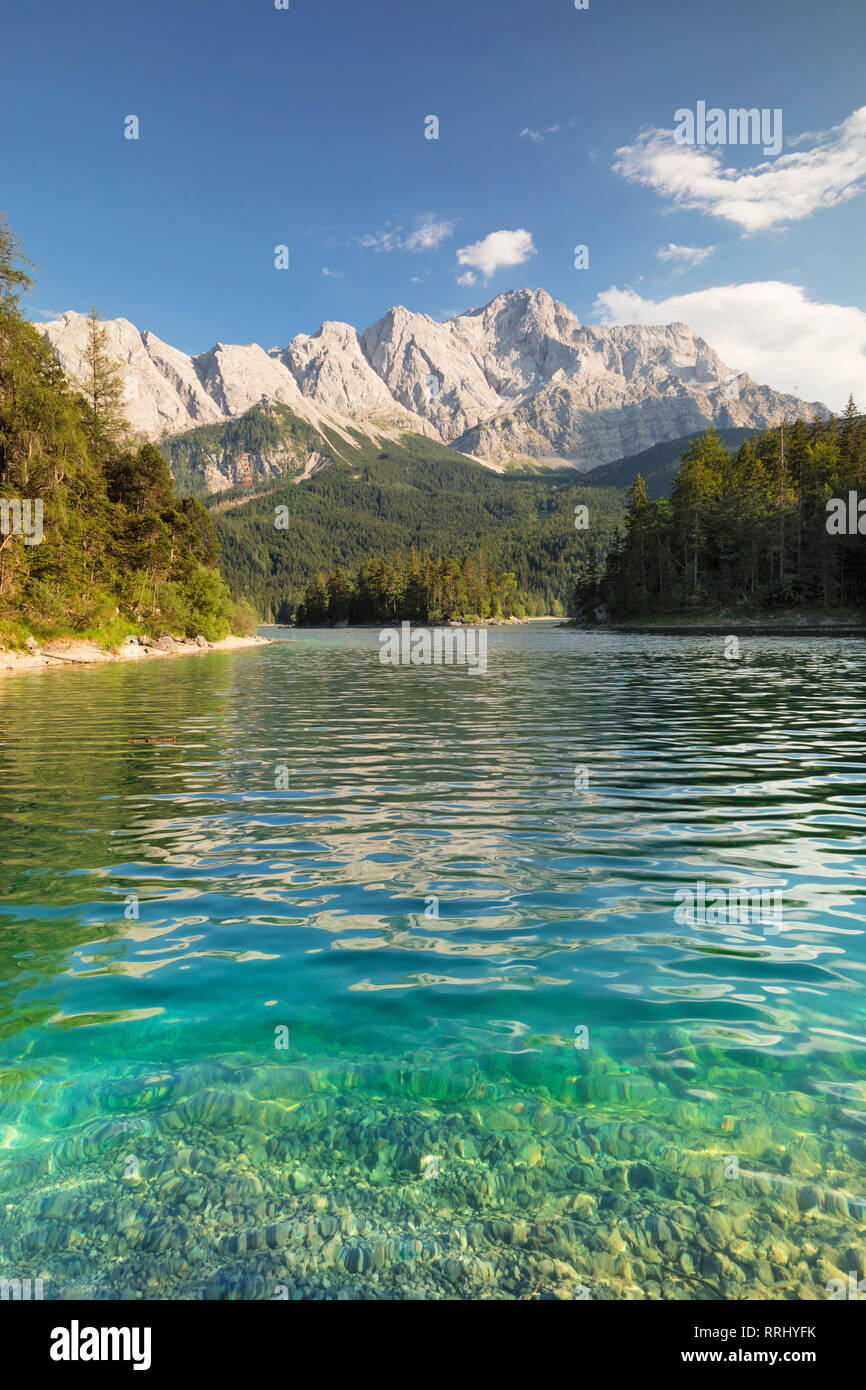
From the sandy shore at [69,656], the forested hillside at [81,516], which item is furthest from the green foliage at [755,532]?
the sandy shore at [69,656]

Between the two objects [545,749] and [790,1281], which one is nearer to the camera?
[790,1281]

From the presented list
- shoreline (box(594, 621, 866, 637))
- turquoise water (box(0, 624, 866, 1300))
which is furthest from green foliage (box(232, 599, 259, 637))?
turquoise water (box(0, 624, 866, 1300))

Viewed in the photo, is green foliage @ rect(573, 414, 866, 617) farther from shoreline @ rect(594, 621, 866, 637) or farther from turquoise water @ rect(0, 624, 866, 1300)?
turquoise water @ rect(0, 624, 866, 1300)

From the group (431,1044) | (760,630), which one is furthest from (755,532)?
(431,1044)

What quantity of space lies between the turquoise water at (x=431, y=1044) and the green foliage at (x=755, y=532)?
8942 centimetres

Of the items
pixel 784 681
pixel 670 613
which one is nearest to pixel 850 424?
pixel 670 613

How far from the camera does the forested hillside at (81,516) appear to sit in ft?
171

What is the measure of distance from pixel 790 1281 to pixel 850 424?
120 m

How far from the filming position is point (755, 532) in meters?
97.6

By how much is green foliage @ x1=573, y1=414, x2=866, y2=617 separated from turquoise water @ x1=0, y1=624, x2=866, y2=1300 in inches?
3520

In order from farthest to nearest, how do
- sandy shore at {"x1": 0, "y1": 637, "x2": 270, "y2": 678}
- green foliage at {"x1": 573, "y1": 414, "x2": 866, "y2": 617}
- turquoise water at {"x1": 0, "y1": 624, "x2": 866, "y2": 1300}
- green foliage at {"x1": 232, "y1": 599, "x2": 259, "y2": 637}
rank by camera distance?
green foliage at {"x1": 232, "y1": 599, "x2": 259, "y2": 637} < green foliage at {"x1": 573, "y1": 414, "x2": 866, "y2": 617} < sandy shore at {"x1": 0, "y1": 637, "x2": 270, "y2": 678} < turquoise water at {"x1": 0, "y1": 624, "x2": 866, "y2": 1300}

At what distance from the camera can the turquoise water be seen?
148 inches
